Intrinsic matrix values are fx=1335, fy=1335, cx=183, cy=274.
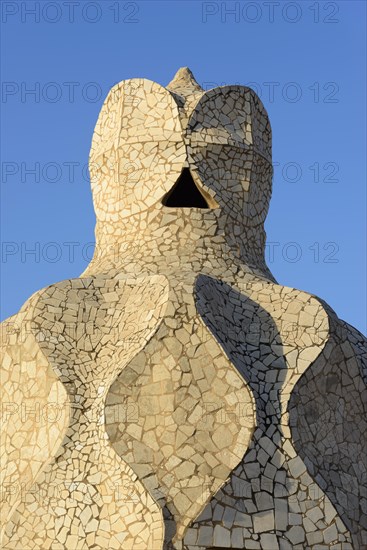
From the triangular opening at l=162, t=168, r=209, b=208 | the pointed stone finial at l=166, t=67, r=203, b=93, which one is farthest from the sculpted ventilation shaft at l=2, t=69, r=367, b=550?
the pointed stone finial at l=166, t=67, r=203, b=93

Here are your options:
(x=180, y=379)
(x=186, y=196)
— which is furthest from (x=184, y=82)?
(x=180, y=379)

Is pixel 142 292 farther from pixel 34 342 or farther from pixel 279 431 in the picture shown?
pixel 279 431

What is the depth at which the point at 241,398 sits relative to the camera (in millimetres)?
14945

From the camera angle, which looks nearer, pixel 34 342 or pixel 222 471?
pixel 222 471

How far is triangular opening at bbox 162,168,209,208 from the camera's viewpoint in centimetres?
1725

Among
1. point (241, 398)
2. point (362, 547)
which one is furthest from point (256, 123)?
point (362, 547)

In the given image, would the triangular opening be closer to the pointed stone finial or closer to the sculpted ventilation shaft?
the sculpted ventilation shaft

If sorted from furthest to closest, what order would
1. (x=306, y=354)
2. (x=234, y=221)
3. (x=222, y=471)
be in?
(x=234, y=221), (x=306, y=354), (x=222, y=471)

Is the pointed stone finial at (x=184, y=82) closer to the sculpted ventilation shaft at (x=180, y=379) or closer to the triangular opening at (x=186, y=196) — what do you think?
the sculpted ventilation shaft at (x=180, y=379)

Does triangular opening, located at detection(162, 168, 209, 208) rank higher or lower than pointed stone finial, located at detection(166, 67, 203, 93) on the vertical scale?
lower

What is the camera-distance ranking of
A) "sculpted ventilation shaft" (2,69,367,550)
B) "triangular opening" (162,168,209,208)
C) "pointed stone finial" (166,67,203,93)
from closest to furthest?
1. "sculpted ventilation shaft" (2,69,367,550)
2. "triangular opening" (162,168,209,208)
3. "pointed stone finial" (166,67,203,93)

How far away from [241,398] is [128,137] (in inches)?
165

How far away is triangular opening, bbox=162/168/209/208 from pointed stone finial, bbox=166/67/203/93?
1.36 meters

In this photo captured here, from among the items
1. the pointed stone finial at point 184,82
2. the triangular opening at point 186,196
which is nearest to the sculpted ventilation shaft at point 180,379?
the triangular opening at point 186,196
